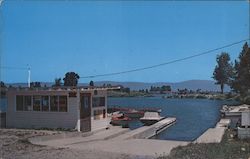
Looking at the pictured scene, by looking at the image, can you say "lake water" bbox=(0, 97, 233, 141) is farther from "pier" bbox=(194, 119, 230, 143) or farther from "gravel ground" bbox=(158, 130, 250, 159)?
"gravel ground" bbox=(158, 130, 250, 159)

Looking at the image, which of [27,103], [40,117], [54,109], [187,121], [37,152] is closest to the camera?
[37,152]

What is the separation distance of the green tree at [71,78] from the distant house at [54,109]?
6718mm

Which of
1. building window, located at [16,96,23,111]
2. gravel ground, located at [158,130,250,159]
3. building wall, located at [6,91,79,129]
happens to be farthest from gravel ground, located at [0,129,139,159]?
building window, located at [16,96,23,111]

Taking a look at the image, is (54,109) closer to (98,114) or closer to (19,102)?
(19,102)

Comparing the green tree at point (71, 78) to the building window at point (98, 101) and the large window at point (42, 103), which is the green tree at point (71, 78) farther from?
the large window at point (42, 103)

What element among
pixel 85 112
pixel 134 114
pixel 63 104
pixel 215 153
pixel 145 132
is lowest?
pixel 145 132

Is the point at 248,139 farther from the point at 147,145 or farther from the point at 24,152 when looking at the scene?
the point at 24,152

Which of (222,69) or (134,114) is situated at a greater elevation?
(222,69)

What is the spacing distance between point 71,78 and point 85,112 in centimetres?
829

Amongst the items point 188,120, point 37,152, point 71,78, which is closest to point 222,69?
point 188,120

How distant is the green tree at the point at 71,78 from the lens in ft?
102

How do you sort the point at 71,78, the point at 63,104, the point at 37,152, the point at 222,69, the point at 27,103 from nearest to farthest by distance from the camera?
the point at 37,152
the point at 63,104
the point at 27,103
the point at 71,78
the point at 222,69

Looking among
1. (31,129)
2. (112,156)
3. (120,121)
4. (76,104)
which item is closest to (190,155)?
(112,156)

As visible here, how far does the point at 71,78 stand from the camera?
31.4 metres
